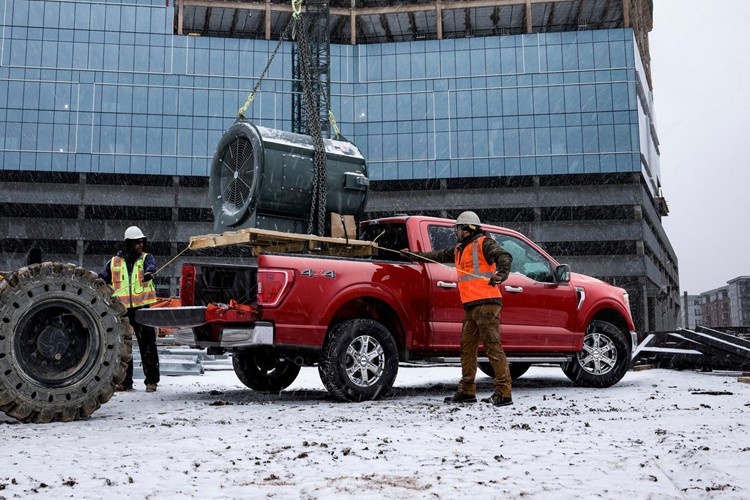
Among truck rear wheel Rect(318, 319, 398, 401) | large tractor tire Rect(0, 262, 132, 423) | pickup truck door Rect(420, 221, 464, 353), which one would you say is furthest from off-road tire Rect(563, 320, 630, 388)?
large tractor tire Rect(0, 262, 132, 423)

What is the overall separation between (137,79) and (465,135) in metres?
26.8

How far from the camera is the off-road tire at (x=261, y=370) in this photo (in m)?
9.05

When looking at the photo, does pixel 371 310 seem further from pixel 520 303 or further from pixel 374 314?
pixel 520 303

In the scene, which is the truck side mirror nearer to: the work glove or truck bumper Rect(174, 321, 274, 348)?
the work glove

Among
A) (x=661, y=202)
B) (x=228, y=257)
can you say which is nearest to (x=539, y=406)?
(x=228, y=257)

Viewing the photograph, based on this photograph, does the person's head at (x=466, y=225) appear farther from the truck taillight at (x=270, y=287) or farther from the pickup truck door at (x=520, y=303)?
the truck taillight at (x=270, y=287)

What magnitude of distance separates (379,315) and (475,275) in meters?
1.18

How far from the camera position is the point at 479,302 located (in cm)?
754

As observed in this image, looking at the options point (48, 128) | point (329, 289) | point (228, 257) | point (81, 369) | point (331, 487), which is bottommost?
point (331, 487)

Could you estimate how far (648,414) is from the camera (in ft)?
22.0

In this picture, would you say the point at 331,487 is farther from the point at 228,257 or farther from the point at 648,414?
the point at 228,257

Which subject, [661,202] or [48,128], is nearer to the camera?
[48,128]

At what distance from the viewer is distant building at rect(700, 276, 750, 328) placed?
13150 centimetres

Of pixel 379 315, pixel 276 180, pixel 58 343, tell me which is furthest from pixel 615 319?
pixel 58 343
